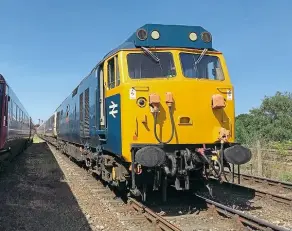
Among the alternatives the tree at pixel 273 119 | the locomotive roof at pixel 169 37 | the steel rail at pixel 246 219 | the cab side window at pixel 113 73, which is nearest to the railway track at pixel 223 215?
the steel rail at pixel 246 219

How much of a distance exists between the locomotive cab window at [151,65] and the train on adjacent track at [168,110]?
0.02 meters

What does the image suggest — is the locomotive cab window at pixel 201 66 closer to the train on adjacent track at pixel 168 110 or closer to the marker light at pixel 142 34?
the train on adjacent track at pixel 168 110

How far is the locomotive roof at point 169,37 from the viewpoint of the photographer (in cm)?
761

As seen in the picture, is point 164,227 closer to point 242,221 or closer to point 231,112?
point 242,221

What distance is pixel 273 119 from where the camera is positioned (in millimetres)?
39281

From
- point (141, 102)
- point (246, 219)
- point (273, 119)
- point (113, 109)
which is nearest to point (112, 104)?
point (113, 109)

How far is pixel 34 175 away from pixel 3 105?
3883mm

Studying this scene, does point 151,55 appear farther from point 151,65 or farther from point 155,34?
point 155,34

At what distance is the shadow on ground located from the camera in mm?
7062

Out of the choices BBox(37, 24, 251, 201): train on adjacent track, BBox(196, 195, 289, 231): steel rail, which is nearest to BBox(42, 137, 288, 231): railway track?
BBox(196, 195, 289, 231): steel rail

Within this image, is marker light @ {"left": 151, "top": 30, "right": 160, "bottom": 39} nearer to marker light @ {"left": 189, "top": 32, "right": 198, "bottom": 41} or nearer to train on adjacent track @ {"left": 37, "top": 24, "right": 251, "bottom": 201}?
train on adjacent track @ {"left": 37, "top": 24, "right": 251, "bottom": 201}

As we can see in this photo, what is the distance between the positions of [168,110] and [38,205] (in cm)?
398

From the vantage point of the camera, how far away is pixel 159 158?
6605 millimetres

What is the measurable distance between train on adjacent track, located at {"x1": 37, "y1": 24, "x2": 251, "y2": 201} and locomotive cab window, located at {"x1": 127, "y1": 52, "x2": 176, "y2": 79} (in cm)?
2
